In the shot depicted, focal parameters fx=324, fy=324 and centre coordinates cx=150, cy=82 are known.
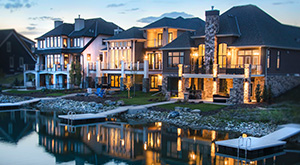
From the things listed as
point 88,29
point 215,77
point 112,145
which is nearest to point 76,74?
point 88,29

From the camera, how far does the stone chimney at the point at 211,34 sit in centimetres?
2906

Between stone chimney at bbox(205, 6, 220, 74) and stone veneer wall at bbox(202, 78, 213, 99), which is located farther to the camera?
stone veneer wall at bbox(202, 78, 213, 99)

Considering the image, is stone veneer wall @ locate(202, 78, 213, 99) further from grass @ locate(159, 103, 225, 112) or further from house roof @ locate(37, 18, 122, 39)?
house roof @ locate(37, 18, 122, 39)

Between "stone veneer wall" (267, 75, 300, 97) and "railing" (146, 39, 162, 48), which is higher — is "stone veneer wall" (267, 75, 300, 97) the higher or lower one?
the lower one

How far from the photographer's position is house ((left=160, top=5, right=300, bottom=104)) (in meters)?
27.5

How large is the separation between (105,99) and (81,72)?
12.5 meters

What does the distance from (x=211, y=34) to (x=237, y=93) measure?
6.58 m

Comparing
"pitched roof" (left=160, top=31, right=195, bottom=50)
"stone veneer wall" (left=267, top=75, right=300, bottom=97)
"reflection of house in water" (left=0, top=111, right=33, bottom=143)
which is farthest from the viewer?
"pitched roof" (left=160, top=31, right=195, bottom=50)

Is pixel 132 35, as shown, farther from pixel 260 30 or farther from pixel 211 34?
pixel 260 30

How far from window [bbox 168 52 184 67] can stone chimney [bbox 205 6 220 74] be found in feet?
10.6

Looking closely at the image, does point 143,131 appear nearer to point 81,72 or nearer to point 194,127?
point 194,127

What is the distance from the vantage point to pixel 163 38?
36.6m

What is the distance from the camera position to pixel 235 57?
29109mm

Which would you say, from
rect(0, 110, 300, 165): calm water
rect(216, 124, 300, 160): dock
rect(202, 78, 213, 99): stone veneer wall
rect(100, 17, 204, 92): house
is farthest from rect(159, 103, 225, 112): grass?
rect(100, 17, 204, 92): house
